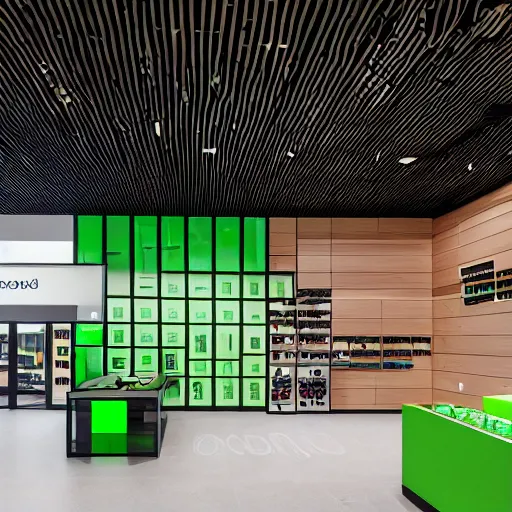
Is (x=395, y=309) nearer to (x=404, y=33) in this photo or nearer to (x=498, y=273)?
(x=498, y=273)

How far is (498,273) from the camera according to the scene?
346 inches

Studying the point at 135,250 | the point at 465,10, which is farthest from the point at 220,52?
the point at 135,250

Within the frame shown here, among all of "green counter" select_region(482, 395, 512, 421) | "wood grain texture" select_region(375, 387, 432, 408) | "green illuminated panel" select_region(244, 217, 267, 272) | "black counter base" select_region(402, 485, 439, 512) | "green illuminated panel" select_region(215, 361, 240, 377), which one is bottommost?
"black counter base" select_region(402, 485, 439, 512)

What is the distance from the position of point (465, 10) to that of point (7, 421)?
31.3 ft

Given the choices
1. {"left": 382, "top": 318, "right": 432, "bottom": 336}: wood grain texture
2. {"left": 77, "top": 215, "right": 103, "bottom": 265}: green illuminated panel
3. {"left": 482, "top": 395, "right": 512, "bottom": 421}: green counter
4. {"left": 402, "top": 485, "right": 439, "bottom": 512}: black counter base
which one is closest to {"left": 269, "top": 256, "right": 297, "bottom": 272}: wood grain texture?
{"left": 382, "top": 318, "right": 432, "bottom": 336}: wood grain texture

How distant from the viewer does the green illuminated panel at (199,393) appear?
37.9 ft

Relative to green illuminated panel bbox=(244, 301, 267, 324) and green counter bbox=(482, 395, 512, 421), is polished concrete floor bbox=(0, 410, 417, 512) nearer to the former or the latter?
green counter bbox=(482, 395, 512, 421)

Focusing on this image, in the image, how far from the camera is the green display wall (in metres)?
11.6

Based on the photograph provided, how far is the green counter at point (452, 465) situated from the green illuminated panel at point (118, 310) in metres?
6.72

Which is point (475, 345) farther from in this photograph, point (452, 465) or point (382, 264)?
point (452, 465)

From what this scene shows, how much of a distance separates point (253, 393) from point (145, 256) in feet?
10.7

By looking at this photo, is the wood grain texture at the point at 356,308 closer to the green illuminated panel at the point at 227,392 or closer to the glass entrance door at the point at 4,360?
the green illuminated panel at the point at 227,392

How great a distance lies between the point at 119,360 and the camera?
11539 millimetres

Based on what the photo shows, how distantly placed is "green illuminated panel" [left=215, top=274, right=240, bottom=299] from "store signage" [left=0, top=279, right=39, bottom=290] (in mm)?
3373
